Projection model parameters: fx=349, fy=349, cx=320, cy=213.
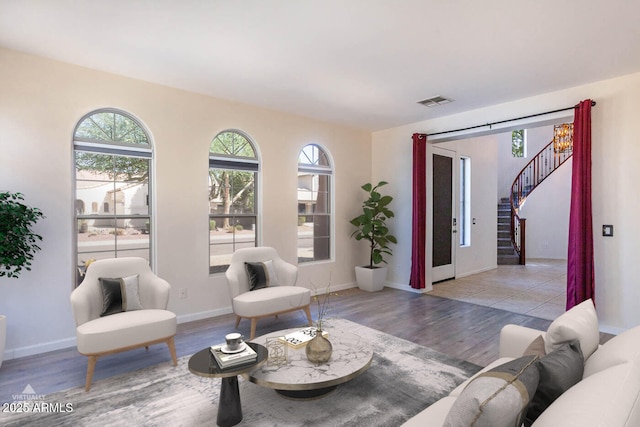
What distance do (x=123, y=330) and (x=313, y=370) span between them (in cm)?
157

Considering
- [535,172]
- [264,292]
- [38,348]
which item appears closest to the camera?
[38,348]

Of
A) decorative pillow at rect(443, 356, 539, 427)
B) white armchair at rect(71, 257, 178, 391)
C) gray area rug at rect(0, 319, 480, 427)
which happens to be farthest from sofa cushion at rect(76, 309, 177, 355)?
decorative pillow at rect(443, 356, 539, 427)

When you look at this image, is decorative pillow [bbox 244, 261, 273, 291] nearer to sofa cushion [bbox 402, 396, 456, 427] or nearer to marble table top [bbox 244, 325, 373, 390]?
marble table top [bbox 244, 325, 373, 390]

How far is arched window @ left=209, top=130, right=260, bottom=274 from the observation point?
4.59 meters

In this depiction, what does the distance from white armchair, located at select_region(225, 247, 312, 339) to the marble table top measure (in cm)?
93

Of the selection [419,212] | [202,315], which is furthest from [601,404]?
[419,212]

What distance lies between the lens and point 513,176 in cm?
1126

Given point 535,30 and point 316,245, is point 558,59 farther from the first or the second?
point 316,245

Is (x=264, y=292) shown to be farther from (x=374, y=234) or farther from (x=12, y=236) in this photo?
(x=374, y=234)

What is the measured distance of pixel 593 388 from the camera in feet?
3.36

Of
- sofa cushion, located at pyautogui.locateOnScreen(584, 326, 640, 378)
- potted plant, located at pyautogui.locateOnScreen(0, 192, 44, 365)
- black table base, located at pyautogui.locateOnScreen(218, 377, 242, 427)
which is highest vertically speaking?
potted plant, located at pyautogui.locateOnScreen(0, 192, 44, 365)

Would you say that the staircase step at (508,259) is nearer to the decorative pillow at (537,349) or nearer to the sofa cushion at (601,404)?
the decorative pillow at (537,349)

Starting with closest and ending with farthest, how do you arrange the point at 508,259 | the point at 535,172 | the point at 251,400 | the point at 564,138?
the point at 251,400 < the point at 564,138 < the point at 508,259 < the point at 535,172

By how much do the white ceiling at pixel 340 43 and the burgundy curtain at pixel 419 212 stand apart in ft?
4.11
